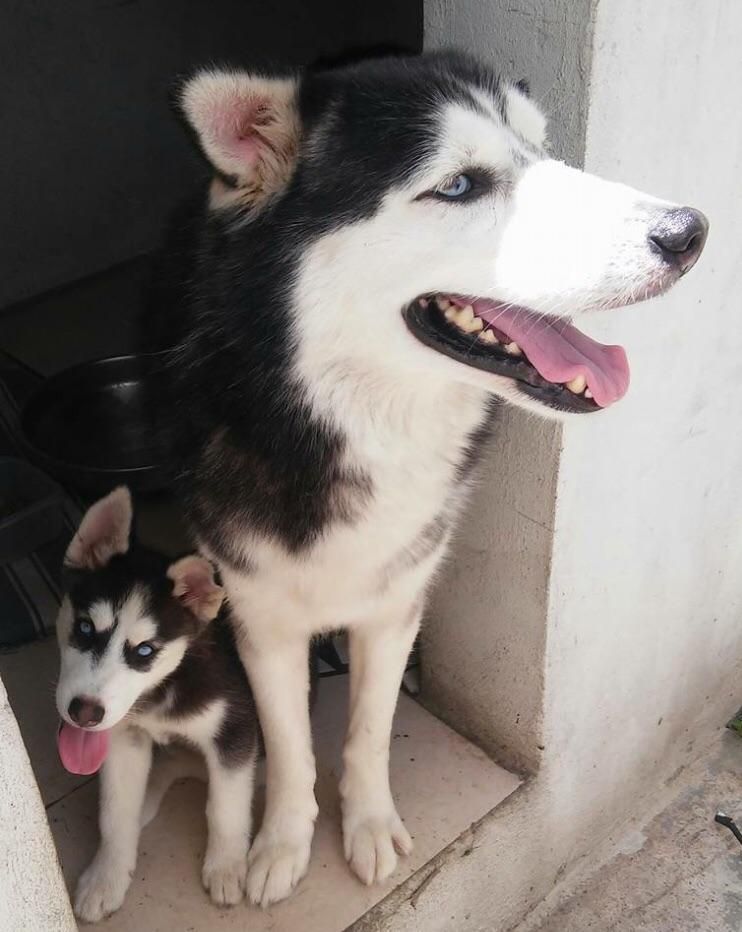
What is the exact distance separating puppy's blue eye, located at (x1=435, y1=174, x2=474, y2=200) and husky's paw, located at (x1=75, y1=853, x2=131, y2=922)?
1.46m

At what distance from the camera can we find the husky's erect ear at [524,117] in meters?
1.53

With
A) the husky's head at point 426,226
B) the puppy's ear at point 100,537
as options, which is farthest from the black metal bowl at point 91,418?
the husky's head at point 426,226

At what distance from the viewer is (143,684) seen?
1764mm

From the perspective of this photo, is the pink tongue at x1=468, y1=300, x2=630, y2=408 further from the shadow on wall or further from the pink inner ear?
the shadow on wall

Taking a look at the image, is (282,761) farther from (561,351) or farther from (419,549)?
(561,351)

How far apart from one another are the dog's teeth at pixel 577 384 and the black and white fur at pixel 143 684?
0.75 meters

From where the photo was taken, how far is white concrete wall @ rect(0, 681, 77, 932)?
1270 mm

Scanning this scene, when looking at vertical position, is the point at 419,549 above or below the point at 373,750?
above

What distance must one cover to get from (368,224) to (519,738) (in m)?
1.45

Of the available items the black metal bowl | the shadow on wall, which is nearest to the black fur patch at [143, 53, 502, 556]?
the black metal bowl

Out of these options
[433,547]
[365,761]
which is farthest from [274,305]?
[365,761]

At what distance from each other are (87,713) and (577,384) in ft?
3.27

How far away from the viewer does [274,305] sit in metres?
1.51

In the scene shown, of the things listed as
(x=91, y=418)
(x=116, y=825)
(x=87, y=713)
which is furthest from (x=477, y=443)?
(x=91, y=418)
